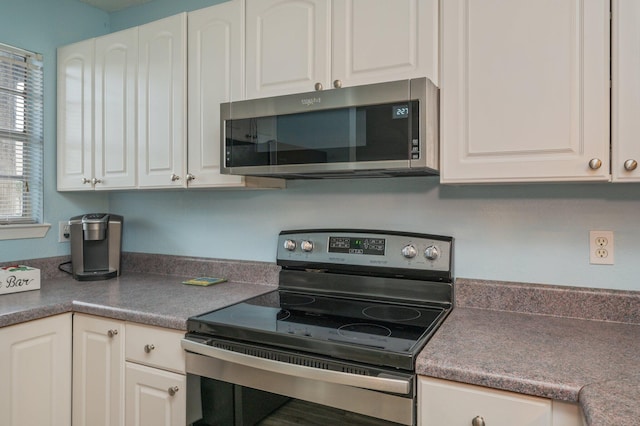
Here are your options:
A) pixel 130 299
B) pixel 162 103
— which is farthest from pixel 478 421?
pixel 162 103

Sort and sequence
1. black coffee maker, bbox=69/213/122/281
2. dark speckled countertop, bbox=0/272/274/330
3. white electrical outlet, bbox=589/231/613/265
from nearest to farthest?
white electrical outlet, bbox=589/231/613/265 → dark speckled countertop, bbox=0/272/274/330 → black coffee maker, bbox=69/213/122/281

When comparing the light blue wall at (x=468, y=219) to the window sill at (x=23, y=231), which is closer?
the light blue wall at (x=468, y=219)

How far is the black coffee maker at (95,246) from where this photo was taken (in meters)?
2.16

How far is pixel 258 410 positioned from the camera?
130 cm

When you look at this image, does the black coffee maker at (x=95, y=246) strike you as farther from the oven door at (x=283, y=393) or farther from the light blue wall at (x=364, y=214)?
the oven door at (x=283, y=393)

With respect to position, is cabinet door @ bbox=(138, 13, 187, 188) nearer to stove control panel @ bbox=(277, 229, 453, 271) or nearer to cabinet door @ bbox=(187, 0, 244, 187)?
cabinet door @ bbox=(187, 0, 244, 187)

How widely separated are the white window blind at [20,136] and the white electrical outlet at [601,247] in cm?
263

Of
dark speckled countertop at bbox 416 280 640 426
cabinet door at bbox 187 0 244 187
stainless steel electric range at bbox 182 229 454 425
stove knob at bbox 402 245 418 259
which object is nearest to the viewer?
dark speckled countertop at bbox 416 280 640 426

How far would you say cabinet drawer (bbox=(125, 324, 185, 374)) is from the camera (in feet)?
4.77

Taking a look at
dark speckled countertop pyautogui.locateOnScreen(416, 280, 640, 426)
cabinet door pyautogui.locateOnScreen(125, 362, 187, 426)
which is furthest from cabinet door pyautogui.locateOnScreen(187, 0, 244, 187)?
dark speckled countertop pyautogui.locateOnScreen(416, 280, 640, 426)

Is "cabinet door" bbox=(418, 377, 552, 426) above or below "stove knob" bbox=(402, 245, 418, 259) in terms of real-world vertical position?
below

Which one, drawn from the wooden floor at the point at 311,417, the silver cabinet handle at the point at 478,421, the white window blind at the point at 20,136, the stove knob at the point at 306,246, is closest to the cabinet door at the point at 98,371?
the wooden floor at the point at 311,417

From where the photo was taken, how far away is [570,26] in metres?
1.19

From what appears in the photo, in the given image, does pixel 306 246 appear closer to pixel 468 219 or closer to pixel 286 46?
pixel 468 219
